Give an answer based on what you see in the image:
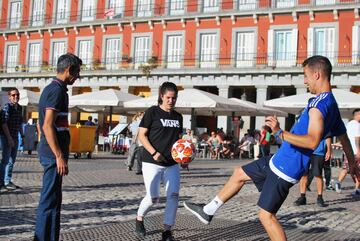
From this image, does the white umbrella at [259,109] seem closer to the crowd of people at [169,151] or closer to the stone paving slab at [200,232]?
the stone paving slab at [200,232]

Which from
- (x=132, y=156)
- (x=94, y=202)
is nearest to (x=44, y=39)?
(x=132, y=156)

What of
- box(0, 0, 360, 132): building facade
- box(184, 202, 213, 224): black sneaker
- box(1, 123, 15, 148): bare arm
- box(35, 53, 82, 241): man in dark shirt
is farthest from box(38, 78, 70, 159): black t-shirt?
box(0, 0, 360, 132): building facade

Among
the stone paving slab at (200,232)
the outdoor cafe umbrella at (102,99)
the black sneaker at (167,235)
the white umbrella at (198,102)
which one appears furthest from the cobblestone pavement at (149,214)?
the outdoor cafe umbrella at (102,99)

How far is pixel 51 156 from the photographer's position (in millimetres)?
4531

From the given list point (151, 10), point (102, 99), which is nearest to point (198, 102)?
point (102, 99)

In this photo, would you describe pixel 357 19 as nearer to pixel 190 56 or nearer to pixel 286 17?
pixel 286 17

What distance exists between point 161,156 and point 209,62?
26950 mm

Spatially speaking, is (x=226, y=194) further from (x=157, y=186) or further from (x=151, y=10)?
(x=151, y=10)

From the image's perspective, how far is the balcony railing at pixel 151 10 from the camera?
30.2 metres

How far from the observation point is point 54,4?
38.8 m

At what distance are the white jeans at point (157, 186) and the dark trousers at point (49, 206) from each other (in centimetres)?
129

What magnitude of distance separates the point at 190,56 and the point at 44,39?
12.8m

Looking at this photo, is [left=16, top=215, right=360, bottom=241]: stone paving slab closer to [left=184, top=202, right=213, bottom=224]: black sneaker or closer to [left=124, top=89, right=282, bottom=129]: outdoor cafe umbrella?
[left=184, top=202, right=213, bottom=224]: black sneaker

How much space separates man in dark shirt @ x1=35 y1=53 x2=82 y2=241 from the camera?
4.45 meters
